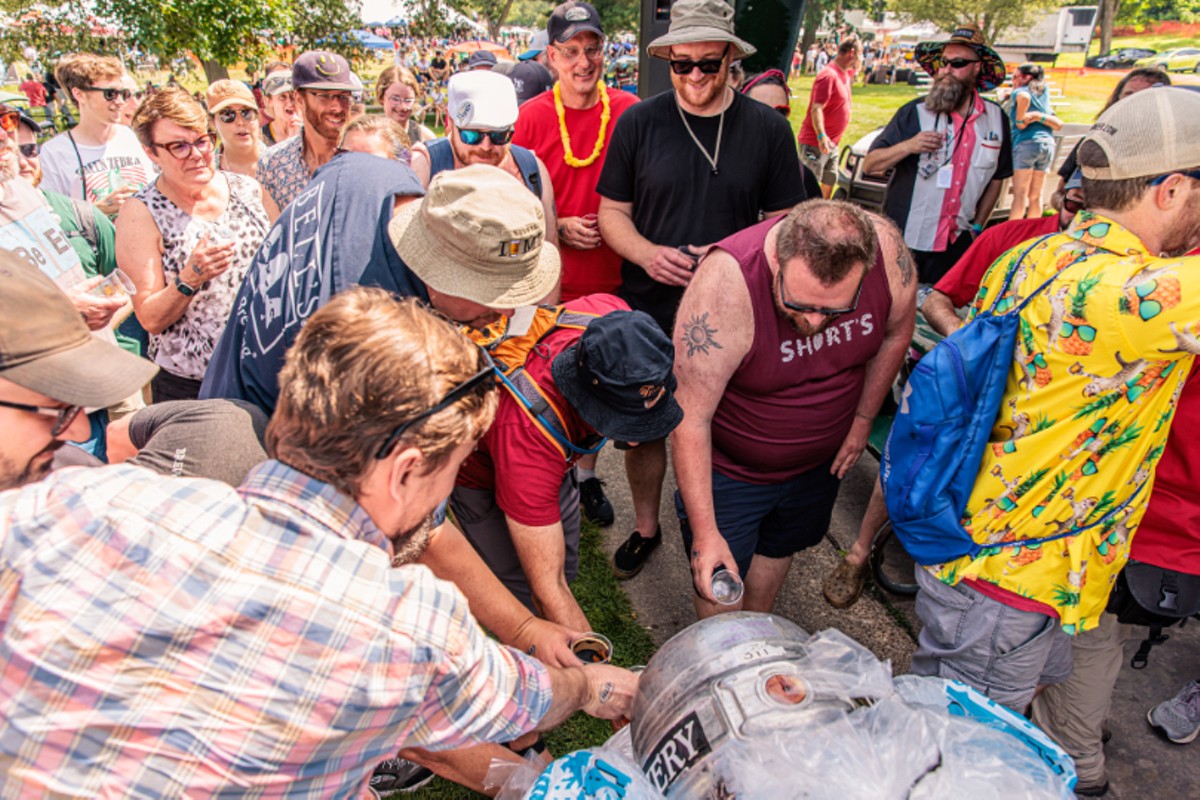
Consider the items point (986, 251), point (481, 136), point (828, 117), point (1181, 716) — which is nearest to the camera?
point (1181, 716)

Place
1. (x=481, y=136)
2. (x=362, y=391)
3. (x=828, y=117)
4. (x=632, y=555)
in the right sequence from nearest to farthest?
(x=362, y=391) → (x=481, y=136) → (x=632, y=555) → (x=828, y=117)

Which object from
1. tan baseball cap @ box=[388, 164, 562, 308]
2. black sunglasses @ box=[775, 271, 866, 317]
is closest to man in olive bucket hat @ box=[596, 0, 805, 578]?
black sunglasses @ box=[775, 271, 866, 317]

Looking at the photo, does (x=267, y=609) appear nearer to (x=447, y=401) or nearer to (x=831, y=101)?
(x=447, y=401)

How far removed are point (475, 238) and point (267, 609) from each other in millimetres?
1064

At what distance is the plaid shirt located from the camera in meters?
1.01

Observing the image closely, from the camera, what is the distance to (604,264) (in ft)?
12.7

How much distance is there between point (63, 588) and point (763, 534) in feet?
7.67

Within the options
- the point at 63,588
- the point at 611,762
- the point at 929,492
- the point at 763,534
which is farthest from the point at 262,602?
the point at 763,534

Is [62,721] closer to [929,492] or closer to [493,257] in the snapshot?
[493,257]

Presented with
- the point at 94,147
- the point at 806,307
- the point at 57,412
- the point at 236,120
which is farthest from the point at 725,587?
the point at 94,147

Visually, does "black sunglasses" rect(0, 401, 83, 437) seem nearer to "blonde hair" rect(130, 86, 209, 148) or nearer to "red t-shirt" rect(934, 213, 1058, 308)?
"blonde hair" rect(130, 86, 209, 148)

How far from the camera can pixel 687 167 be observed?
3295 mm

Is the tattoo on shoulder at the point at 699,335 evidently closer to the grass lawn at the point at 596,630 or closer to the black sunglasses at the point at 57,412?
the grass lawn at the point at 596,630

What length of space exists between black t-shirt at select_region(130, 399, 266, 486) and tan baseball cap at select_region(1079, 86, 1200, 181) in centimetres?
219
